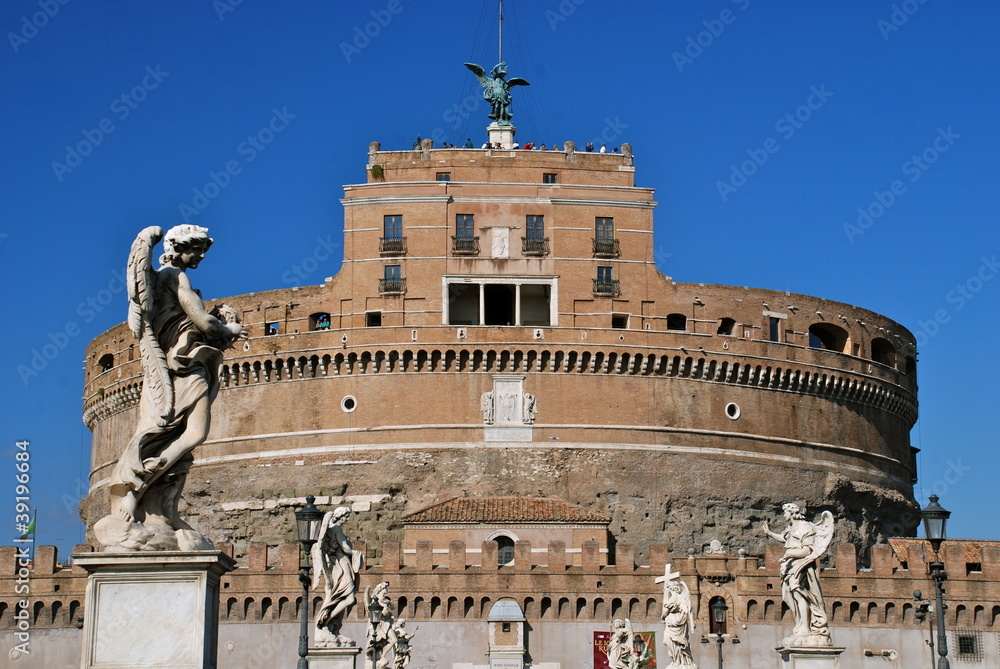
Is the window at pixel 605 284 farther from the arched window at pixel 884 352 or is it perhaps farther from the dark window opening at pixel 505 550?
the arched window at pixel 884 352

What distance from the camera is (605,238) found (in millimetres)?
58188

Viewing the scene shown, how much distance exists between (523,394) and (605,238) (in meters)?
6.76

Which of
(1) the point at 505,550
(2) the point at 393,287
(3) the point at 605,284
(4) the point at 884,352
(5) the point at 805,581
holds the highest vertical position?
(3) the point at 605,284

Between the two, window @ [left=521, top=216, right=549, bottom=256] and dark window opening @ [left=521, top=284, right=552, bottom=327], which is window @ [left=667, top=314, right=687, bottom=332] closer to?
dark window opening @ [left=521, top=284, right=552, bottom=327]

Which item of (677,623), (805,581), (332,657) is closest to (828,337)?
(677,623)

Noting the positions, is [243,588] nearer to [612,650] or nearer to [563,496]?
[563,496]

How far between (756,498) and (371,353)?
1518 centimetres

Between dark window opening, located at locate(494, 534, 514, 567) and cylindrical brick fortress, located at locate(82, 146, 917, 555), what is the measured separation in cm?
274

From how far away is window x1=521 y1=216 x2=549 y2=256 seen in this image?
57.7 metres

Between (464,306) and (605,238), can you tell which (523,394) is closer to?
(464,306)

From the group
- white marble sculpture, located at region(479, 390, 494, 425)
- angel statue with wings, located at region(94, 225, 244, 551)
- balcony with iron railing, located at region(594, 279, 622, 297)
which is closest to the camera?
angel statue with wings, located at region(94, 225, 244, 551)

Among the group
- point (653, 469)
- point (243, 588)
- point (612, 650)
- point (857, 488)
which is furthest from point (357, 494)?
point (612, 650)

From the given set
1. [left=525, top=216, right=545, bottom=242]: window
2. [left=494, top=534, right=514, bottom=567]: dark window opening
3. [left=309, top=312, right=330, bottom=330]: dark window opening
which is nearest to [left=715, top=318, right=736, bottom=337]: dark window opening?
[left=525, top=216, right=545, bottom=242]: window

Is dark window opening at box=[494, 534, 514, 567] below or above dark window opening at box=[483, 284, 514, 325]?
below
